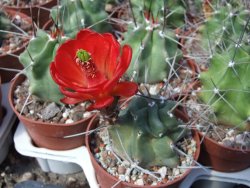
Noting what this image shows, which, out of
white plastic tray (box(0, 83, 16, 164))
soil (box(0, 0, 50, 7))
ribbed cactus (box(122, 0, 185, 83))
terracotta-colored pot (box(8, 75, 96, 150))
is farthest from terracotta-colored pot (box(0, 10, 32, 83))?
ribbed cactus (box(122, 0, 185, 83))

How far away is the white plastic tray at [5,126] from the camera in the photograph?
1.52 metres

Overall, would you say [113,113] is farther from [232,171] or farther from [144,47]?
[232,171]

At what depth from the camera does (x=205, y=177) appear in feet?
4.52

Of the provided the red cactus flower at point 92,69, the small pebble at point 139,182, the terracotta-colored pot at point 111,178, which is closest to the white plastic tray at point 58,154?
the terracotta-colored pot at point 111,178

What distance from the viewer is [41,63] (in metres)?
1.27

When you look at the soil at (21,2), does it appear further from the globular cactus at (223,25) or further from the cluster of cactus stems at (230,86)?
the cluster of cactus stems at (230,86)

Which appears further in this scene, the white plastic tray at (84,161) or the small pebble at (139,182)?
the white plastic tray at (84,161)

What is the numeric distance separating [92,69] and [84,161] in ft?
1.91

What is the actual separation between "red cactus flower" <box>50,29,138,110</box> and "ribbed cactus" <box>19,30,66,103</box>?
1.11 feet

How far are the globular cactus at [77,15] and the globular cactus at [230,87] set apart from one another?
447mm

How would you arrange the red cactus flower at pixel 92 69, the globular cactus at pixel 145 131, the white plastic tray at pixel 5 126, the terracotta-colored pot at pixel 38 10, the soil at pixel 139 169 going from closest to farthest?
the red cactus flower at pixel 92 69
the globular cactus at pixel 145 131
the soil at pixel 139 169
the white plastic tray at pixel 5 126
the terracotta-colored pot at pixel 38 10

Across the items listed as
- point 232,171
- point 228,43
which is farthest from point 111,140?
point 228,43

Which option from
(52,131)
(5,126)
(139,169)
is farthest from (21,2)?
(139,169)

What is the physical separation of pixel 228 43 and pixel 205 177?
1.48ft
